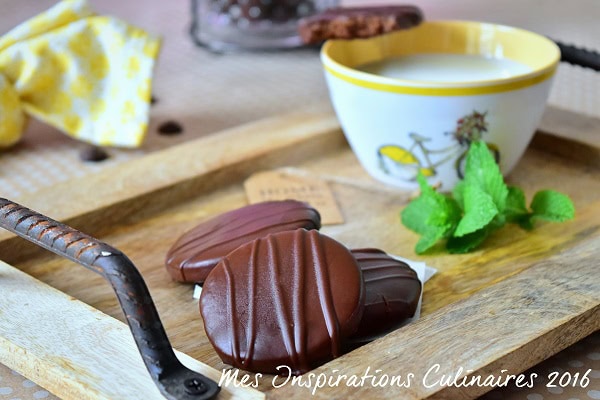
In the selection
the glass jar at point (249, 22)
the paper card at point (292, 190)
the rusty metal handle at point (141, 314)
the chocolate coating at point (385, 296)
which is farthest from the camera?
the glass jar at point (249, 22)

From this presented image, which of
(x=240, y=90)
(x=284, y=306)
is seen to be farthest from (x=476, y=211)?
(x=240, y=90)

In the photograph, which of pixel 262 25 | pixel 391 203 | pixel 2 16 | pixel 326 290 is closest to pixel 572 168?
pixel 391 203

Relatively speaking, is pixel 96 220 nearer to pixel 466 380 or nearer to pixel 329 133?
pixel 329 133

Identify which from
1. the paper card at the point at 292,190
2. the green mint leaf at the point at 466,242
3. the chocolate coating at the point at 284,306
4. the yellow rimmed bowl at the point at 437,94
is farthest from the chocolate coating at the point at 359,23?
the chocolate coating at the point at 284,306

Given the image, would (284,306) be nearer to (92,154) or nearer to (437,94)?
(437,94)

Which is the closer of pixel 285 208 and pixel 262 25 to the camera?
pixel 285 208

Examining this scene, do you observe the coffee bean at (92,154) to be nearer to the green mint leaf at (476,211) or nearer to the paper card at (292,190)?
the paper card at (292,190)
